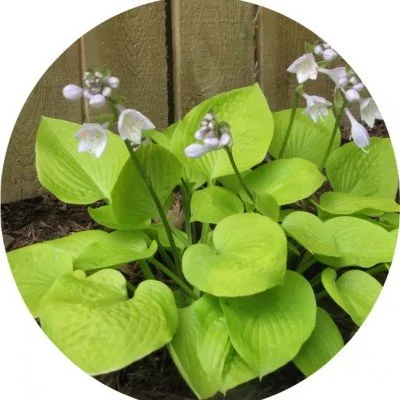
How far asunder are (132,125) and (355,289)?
0.62 meters

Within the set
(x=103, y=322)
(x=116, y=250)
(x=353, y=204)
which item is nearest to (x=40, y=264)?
(x=116, y=250)

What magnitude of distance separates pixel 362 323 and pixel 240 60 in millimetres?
761

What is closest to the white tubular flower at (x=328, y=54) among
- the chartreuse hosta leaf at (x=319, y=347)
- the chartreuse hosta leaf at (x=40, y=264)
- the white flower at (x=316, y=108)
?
the white flower at (x=316, y=108)

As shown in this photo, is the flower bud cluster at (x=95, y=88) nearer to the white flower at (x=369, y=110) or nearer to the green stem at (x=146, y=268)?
the green stem at (x=146, y=268)

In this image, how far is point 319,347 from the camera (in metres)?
1.47

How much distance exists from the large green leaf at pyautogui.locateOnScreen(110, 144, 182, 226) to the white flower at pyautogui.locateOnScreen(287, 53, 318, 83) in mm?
352

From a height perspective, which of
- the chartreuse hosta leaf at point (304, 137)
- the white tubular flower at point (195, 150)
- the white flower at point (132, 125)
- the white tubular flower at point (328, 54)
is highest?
the white tubular flower at point (328, 54)

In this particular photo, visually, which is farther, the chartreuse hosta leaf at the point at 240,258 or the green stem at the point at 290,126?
the green stem at the point at 290,126

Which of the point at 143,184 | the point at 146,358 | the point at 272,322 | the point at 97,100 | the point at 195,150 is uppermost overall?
the point at 97,100

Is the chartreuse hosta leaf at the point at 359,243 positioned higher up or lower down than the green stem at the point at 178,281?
higher up

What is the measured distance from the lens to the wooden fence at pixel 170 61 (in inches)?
66.9

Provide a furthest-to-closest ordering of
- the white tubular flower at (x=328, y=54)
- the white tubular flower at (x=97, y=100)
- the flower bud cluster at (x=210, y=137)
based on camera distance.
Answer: the white tubular flower at (x=328, y=54) < the flower bud cluster at (x=210, y=137) < the white tubular flower at (x=97, y=100)

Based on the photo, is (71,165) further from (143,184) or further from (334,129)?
(334,129)

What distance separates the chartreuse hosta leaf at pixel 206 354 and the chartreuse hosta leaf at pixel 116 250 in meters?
0.17
